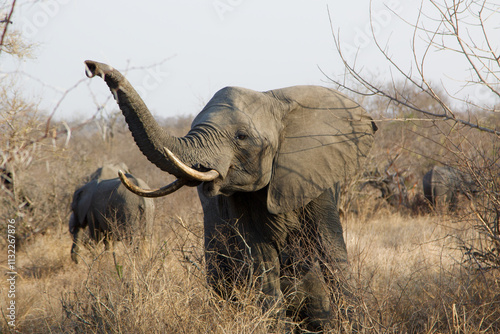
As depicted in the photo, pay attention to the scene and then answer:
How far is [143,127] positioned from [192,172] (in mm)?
415

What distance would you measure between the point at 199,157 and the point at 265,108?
0.74 metres

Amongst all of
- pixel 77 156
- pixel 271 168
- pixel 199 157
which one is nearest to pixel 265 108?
pixel 271 168

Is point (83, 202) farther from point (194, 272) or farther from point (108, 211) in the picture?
point (194, 272)

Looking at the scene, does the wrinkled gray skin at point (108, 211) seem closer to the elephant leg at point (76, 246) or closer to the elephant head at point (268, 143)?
the elephant leg at point (76, 246)

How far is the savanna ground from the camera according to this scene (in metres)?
3.57

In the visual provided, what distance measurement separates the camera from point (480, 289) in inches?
160

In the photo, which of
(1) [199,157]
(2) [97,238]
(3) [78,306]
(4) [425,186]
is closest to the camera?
(1) [199,157]

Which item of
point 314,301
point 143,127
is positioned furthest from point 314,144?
point 143,127

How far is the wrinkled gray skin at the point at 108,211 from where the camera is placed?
6988mm

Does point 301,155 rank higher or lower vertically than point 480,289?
higher

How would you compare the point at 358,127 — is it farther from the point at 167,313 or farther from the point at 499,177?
the point at 167,313

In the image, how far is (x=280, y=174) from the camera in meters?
4.04

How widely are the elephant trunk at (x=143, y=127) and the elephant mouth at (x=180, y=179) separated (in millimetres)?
40

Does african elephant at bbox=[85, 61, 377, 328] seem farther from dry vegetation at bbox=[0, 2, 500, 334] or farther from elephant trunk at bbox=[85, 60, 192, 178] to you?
dry vegetation at bbox=[0, 2, 500, 334]
